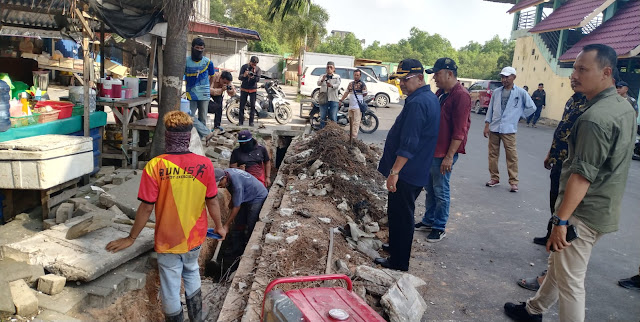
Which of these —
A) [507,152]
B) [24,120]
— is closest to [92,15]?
[24,120]

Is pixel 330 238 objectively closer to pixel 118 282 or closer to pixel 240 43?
pixel 118 282

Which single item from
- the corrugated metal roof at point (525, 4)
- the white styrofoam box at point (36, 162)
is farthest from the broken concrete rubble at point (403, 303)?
the corrugated metal roof at point (525, 4)

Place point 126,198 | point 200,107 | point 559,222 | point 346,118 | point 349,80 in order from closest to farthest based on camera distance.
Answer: point 559,222 < point 126,198 < point 200,107 < point 346,118 < point 349,80

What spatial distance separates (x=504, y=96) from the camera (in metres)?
7.16

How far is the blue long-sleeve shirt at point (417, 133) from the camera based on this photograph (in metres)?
3.96

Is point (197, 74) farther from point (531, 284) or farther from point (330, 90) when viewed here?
point (531, 284)

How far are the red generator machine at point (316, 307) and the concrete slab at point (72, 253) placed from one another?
6.44 ft

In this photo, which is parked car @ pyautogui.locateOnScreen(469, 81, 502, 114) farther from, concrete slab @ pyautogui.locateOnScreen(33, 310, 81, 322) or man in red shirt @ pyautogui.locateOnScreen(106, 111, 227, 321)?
concrete slab @ pyautogui.locateOnScreen(33, 310, 81, 322)

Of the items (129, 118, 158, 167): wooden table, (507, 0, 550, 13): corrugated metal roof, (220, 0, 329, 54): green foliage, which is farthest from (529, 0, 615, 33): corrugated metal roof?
(129, 118, 158, 167): wooden table

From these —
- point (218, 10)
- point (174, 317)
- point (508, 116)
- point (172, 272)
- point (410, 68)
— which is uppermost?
point (218, 10)

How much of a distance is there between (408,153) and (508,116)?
3783 mm

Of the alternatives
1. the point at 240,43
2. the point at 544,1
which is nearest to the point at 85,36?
the point at 544,1

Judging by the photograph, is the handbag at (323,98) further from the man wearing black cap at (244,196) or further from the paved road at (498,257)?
the man wearing black cap at (244,196)

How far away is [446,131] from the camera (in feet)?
16.6
